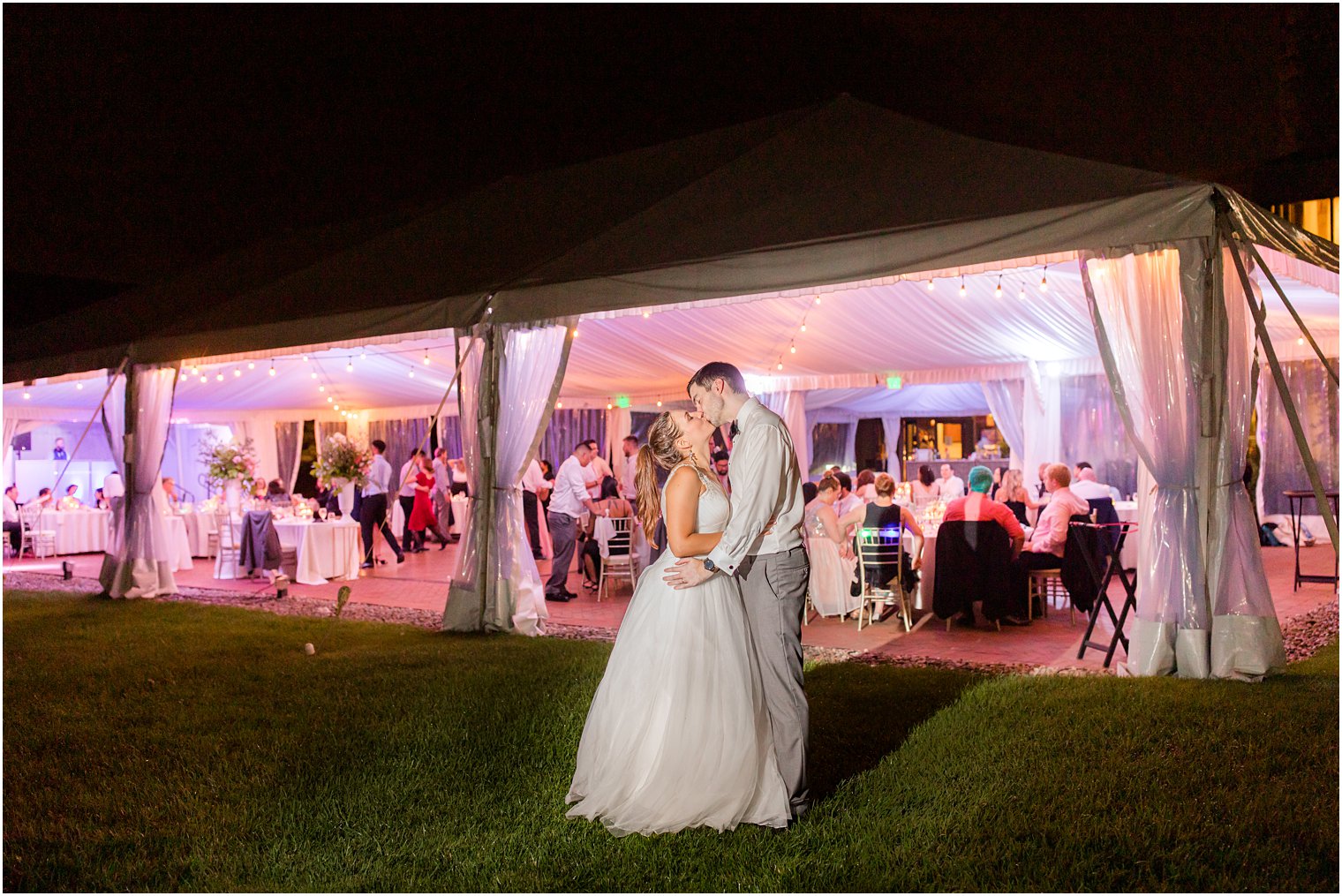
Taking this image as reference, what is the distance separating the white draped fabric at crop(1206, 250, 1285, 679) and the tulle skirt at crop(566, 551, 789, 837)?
3.09 meters

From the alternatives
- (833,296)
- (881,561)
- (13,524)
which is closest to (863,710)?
(881,561)

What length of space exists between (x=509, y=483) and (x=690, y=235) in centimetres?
227

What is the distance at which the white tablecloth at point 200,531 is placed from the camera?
13.9m

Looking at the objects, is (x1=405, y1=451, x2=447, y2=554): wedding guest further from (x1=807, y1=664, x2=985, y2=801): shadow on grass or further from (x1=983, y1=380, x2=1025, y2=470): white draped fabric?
(x1=807, y1=664, x2=985, y2=801): shadow on grass

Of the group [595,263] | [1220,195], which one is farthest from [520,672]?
[1220,195]

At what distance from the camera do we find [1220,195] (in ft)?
16.7

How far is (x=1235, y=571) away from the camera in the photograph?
5.16 metres

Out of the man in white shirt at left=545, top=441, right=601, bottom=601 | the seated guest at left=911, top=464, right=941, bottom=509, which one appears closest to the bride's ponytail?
the man in white shirt at left=545, top=441, right=601, bottom=601

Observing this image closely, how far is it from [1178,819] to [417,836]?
101 inches

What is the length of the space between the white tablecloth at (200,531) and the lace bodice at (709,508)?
1218cm

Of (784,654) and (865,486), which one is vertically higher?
(865,486)

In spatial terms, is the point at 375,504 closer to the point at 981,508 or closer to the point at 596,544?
the point at 596,544

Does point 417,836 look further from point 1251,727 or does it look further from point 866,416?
point 866,416

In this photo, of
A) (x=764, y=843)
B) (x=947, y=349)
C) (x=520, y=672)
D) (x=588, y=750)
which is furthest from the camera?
(x=947, y=349)
